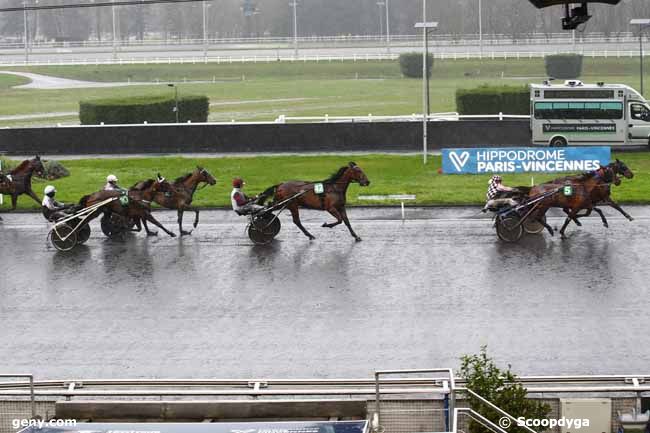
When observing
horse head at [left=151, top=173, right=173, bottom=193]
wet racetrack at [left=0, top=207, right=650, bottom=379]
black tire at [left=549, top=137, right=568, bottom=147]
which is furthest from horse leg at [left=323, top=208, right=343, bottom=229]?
black tire at [left=549, top=137, right=568, bottom=147]

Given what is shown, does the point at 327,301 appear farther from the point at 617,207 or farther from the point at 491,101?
the point at 491,101

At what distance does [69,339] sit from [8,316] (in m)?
1.96

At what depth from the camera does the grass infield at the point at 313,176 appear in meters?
27.4

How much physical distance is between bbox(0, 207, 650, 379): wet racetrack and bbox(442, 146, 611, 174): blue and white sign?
3.84 m

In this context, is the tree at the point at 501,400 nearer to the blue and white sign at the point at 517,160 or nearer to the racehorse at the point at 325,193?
the racehorse at the point at 325,193

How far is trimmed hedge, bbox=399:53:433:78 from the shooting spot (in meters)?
73.2

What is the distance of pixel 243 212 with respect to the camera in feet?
73.7

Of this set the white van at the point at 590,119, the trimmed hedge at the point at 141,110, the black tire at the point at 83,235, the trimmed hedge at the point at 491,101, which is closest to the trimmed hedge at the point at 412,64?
the trimmed hedge at the point at 491,101

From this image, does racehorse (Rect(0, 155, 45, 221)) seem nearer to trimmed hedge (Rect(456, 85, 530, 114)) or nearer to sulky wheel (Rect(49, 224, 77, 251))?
sulky wheel (Rect(49, 224, 77, 251))

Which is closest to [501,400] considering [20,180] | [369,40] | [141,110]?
[20,180]

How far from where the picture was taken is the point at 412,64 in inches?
2894

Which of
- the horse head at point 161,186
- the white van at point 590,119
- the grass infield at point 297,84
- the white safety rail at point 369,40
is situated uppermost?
the white safety rail at point 369,40

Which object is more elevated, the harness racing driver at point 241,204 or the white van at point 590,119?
the white van at point 590,119

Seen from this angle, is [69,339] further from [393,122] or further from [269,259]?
[393,122]
